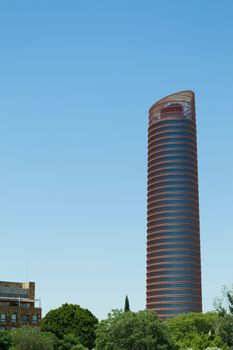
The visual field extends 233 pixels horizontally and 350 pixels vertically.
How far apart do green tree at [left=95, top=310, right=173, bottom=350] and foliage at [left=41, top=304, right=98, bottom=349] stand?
2310 inches

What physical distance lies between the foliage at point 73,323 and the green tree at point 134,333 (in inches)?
2310

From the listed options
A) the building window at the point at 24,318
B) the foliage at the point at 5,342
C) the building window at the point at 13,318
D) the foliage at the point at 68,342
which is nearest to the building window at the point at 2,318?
the building window at the point at 13,318

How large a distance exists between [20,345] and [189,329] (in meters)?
81.1

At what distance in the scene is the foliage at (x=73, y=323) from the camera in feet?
547

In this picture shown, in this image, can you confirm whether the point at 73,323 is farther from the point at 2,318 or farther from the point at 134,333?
the point at 134,333

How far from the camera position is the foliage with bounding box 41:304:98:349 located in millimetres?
166625

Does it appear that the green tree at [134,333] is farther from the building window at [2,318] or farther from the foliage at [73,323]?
the building window at [2,318]

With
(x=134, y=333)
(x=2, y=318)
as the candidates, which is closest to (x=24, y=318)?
(x=2, y=318)

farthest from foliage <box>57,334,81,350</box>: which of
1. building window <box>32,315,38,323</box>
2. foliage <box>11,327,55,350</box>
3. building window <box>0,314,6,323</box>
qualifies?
building window <box>32,315,38,323</box>

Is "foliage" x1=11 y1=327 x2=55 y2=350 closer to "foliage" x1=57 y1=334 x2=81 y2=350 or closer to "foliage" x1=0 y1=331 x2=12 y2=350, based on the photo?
"foliage" x1=0 y1=331 x2=12 y2=350

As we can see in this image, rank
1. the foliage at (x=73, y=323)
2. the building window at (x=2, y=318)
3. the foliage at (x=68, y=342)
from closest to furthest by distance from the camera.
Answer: the foliage at (x=68, y=342), the foliage at (x=73, y=323), the building window at (x=2, y=318)

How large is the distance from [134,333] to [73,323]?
67.5m

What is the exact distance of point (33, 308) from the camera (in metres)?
196

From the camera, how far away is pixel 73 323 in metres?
168
